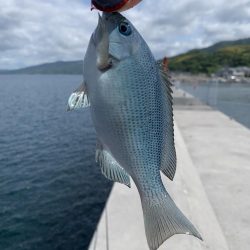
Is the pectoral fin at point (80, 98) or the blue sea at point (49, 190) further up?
the pectoral fin at point (80, 98)

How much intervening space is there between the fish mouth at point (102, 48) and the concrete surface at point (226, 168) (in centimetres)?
536

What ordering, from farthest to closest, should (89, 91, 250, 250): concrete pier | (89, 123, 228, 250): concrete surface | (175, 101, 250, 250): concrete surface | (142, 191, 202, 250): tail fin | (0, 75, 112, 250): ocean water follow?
(0, 75, 112, 250): ocean water
(175, 101, 250, 250): concrete surface
(89, 91, 250, 250): concrete pier
(89, 123, 228, 250): concrete surface
(142, 191, 202, 250): tail fin

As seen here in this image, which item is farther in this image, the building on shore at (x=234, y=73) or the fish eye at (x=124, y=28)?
the building on shore at (x=234, y=73)

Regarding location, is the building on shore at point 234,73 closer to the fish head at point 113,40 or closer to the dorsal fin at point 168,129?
the dorsal fin at point 168,129

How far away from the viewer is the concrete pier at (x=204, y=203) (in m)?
4.87

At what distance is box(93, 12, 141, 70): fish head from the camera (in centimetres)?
161

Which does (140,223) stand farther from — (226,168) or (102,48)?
(226,168)

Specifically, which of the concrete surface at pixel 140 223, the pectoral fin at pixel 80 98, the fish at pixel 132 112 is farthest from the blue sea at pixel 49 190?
the fish at pixel 132 112

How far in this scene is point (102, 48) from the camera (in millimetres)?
1606

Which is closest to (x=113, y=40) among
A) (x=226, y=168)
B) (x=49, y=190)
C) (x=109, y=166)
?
(x=109, y=166)

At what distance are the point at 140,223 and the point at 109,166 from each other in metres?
3.65

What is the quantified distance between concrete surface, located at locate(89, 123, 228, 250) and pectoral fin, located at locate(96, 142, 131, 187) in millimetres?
2997

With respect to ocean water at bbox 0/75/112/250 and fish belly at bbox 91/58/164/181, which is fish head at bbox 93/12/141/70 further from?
ocean water at bbox 0/75/112/250

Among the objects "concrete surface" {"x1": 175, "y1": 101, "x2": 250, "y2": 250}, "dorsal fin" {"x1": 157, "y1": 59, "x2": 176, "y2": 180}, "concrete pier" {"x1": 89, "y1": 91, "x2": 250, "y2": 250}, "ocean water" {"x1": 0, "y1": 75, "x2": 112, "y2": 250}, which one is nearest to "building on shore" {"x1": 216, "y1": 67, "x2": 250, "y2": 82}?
"ocean water" {"x1": 0, "y1": 75, "x2": 112, "y2": 250}
